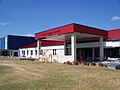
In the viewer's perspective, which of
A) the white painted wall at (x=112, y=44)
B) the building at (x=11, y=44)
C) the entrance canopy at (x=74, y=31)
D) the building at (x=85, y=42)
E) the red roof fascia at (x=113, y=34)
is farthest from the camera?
the building at (x=11, y=44)

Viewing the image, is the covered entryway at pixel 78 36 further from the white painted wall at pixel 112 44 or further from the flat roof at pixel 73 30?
the white painted wall at pixel 112 44

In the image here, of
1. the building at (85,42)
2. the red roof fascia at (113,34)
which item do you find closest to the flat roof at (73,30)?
the building at (85,42)

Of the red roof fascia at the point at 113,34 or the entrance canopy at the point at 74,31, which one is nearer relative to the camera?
the entrance canopy at the point at 74,31

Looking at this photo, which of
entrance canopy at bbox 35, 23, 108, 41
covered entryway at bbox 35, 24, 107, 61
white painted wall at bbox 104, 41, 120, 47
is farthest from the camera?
white painted wall at bbox 104, 41, 120, 47

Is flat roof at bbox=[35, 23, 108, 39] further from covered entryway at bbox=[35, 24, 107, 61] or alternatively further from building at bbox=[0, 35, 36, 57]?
building at bbox=[0, 35, 36, 57]

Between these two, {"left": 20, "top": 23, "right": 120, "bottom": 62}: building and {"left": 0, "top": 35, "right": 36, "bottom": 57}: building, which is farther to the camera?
{"left": 0, "top": 35, "right": 36, "bottom": 57}: building

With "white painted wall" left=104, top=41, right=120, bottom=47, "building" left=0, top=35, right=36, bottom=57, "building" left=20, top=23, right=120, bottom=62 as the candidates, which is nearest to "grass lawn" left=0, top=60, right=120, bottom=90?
"building" left=20, top=23, right=120, bottom=62

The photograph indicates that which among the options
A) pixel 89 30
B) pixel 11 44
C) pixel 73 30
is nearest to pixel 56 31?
pixel 73 30

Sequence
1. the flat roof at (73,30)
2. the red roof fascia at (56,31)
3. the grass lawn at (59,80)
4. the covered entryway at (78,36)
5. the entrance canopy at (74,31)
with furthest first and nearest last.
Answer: the red roof fascia at (56,31)
the covered entryway at (78,36)
the entrance canopy at (74,31)
the flat roof at (73,30)
the grass lawn at (59,80)

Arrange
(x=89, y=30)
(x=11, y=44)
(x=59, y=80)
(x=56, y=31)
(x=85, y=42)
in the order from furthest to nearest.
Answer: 1. (x=11, y=44)
2. (x=85, y=42)
3. (x=56, y=31)
4. (x=89, y=30)
5. (x=59, y=80)

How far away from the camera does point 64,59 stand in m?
29.3

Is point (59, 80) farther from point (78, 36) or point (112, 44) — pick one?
point (78, 36)

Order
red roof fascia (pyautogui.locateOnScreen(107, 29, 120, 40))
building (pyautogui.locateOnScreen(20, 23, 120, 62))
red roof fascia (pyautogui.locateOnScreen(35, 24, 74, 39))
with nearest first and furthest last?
red roof fascia (pyautogui.locateOnScreen(35, 24, 74, 39))
building (pyautogui.locateOnScreen(20, 23, 120, 62))
red roof fascia (pyautogui.locateOnScreen(107, 29, 120, 40))

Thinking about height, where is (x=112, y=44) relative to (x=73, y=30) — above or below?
below
